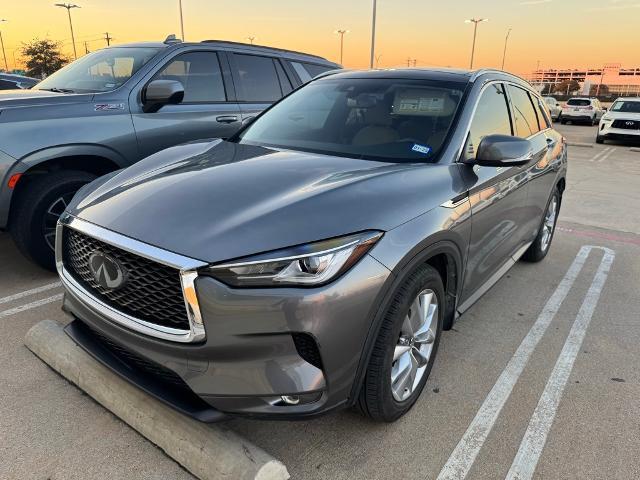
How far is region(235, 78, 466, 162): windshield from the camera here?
2949mm

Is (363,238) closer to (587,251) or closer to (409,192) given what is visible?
(409,192)

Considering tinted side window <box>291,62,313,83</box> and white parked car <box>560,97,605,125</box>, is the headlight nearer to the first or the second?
tinted side window <box>291,62,313,83</box>

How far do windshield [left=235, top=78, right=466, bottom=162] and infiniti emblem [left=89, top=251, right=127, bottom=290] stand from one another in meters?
1.39

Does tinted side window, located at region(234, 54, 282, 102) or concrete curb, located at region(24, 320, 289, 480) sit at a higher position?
tinted side window, located at region(234, 54, 282, 102)

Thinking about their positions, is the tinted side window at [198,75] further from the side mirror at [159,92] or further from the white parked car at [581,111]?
the white parked car at [581,111]

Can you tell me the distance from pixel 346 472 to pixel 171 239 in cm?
128

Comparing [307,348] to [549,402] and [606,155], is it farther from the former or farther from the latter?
[606,155]

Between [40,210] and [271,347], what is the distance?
3006 millimetres

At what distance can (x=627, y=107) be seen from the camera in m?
18.7

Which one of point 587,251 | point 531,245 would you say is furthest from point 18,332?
point 587,251

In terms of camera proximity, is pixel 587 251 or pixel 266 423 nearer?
pixel 266 423

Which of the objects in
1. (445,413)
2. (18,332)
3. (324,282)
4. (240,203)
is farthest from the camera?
(18,332)

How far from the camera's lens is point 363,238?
78.9 inches

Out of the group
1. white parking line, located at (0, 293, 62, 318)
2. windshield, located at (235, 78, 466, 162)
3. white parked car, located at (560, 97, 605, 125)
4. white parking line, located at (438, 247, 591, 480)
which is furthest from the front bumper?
white parked car, located at (560, 97, 605, 125)
